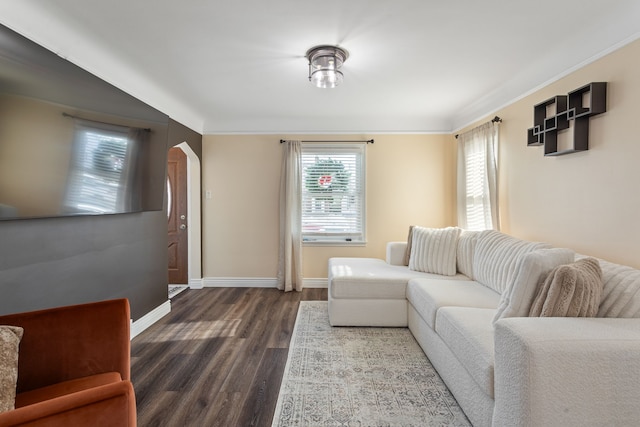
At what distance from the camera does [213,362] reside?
2373 millimetres

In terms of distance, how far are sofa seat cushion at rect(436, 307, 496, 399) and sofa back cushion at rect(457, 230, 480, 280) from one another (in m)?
1.05

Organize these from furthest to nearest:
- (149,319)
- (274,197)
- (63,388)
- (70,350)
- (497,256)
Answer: (274,197), (149,319), (497,256), (70,350), (63,388)

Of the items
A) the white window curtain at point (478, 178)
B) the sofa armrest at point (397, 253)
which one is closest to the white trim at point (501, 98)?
the white window curtain at point (478, 178)

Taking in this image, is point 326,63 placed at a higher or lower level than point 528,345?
higher

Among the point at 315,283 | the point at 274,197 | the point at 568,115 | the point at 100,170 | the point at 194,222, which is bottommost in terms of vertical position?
the point at 315,283

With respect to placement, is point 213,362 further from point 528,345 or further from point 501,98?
point 501,98

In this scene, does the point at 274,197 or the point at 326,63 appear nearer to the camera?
the point at 326,63

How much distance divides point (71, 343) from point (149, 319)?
1.82 metres

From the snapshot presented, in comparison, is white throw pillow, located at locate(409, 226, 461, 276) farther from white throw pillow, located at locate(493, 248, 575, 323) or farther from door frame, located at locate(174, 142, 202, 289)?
door frame, located at locate(174, 142, 202, 289)

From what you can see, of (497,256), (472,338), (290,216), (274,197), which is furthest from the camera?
(274,197)

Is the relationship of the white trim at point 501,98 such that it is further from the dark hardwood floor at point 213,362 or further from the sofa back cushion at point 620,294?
the dark hardwood floor at point 213,362

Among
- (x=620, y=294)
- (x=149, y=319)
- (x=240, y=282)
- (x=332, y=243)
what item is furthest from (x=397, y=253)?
(x=149, y=319)

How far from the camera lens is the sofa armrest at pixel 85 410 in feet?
2.74

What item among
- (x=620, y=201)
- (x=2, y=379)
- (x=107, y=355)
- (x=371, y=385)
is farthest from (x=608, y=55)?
(x=2, y=379)
